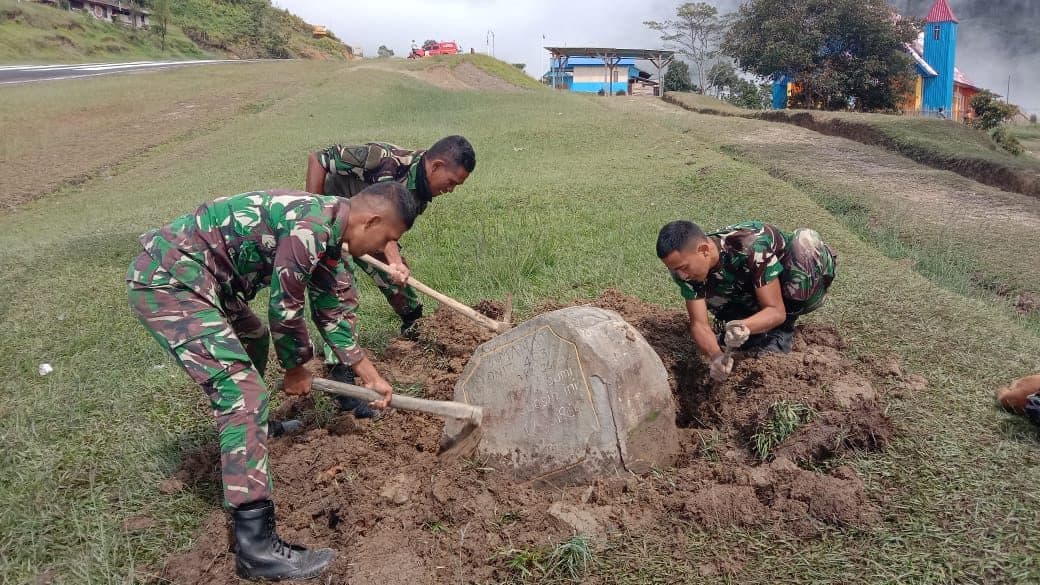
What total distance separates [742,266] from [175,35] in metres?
56.4

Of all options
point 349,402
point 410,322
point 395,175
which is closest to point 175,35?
point 395,175

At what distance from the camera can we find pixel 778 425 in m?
3.37

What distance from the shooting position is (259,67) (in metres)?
34.9

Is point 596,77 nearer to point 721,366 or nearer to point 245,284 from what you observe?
point 721,366

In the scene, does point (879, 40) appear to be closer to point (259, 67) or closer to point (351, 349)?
point (351, 349)

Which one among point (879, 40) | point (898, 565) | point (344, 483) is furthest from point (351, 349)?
point (879, 40)

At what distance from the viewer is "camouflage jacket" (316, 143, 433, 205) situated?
15.9 ft

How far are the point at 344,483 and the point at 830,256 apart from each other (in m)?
3.01

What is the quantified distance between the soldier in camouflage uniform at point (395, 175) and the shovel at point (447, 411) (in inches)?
45.2

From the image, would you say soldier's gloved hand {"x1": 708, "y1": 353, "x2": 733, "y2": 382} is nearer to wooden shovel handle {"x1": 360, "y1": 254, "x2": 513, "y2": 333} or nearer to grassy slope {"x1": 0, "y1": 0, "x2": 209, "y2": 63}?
wooden shovel handle {"x1": 360, "y1": 254, "x2": 513, "y2": 333}

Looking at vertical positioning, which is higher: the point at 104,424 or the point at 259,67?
the point at 259,67

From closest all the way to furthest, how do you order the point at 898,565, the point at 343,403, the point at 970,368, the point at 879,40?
the point at 898,565
the point at 970,368
the point at 343,403
the point at 879,40

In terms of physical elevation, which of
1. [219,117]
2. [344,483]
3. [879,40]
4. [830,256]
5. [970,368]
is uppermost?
[879,40]

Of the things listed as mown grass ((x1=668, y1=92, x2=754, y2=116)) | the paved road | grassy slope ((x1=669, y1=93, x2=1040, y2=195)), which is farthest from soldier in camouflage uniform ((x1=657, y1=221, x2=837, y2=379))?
the paved road
